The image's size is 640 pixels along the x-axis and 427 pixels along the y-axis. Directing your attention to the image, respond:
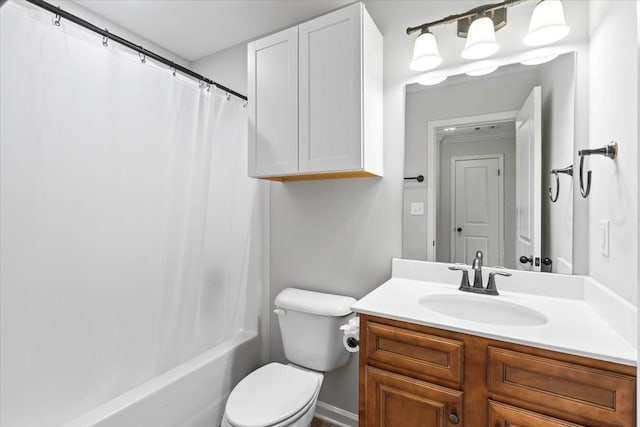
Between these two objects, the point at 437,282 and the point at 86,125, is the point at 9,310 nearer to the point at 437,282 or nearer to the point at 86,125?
the point at 86,125

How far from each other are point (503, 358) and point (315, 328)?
941 mm

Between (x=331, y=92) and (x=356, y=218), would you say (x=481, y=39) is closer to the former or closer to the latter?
(x=331, y=92)

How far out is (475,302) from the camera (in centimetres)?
136

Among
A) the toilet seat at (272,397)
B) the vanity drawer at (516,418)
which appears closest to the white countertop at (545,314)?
the vanity drawer at (516,418)

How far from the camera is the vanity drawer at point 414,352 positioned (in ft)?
3.44

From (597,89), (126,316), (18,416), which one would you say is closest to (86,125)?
(126,316)

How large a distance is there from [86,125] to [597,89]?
206cm

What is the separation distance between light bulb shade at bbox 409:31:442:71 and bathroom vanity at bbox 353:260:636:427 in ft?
3.52

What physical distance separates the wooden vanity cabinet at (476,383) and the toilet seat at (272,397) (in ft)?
1.02

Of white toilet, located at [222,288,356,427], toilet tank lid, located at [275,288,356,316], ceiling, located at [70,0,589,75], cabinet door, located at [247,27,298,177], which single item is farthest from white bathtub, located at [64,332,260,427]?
ceiling, located at [70,0,589,75]

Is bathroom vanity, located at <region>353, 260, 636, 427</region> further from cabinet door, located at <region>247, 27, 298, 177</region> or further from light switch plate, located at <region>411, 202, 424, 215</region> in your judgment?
cabinet door, located at <region>247, 27, 298, 177</region>

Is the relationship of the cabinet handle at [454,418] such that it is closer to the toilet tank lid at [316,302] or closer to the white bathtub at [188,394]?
the toilet tank lid at [316,302]

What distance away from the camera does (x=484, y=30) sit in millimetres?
1378

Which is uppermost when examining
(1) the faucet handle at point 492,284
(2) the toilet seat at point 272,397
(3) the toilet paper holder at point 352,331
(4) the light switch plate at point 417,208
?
(4) the light switch plate at point 417,208
